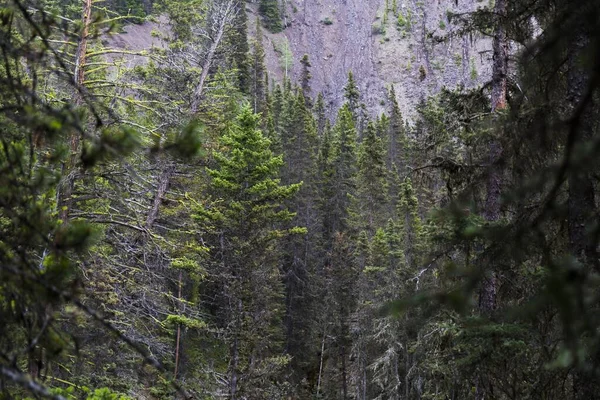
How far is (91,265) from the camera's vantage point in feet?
28.4

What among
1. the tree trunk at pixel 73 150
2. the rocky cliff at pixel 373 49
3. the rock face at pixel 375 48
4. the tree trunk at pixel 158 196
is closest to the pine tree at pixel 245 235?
the tree trunk at pixel 158 196

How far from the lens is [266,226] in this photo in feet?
50.5

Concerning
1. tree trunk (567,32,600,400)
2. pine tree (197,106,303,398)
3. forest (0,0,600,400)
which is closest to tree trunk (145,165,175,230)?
forest (0,0,600,400)

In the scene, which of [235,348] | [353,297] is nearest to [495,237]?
[235,348]

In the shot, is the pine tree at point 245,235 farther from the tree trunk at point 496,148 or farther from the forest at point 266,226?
the tree trunk at point 496,148

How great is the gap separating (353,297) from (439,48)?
69.9 m

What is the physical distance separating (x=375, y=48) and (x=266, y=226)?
77.9 m

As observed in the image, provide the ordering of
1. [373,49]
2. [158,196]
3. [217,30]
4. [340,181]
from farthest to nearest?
[373,49] → [340,181] → [217,30] → [158,196]

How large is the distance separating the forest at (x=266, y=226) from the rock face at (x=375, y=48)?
1824 inches

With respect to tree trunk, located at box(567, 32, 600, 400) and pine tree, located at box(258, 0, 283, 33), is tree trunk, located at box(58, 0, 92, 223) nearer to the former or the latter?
tree trunk, located at box(567, 32, 600, 400)

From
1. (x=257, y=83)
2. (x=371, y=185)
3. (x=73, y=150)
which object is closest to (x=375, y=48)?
(x=257, y=83)

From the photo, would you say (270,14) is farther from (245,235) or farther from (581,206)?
(581,206)

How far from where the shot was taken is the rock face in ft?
264

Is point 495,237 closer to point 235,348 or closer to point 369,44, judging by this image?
point 235,348
